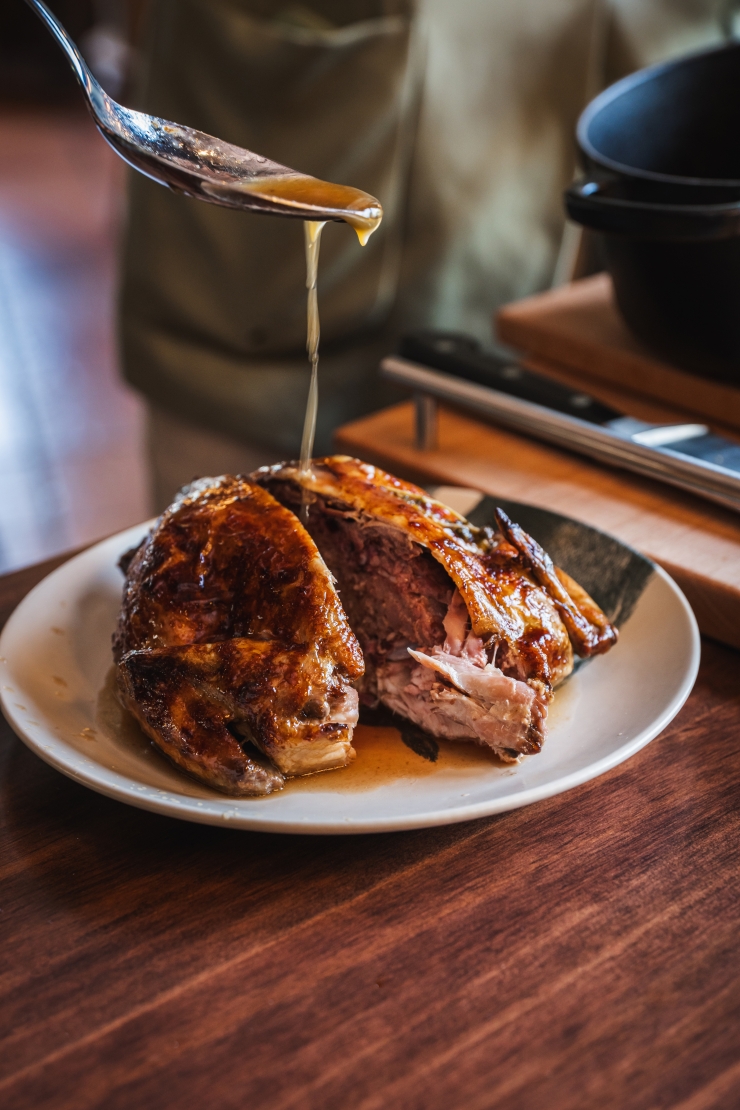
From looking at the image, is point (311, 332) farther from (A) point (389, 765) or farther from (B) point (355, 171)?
(B) point (355, 171)

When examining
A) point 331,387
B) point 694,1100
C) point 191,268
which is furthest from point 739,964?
point 191,268

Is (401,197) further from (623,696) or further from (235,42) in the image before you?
(623,696)

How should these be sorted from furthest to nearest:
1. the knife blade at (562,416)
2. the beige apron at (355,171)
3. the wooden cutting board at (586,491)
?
the beige apron at (355,171) < the knife blade at (562,416) < the wooden cutting board at (586,491)

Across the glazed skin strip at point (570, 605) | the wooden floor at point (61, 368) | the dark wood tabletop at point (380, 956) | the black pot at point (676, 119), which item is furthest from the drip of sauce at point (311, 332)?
the wooden floor at point (61, 368)

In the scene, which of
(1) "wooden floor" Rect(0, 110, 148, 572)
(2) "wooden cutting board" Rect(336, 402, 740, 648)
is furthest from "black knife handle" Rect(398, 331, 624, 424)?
(1) "wooden floor" Rect(0, 110, 148, 572)

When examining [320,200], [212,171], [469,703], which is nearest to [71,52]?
[212,171]

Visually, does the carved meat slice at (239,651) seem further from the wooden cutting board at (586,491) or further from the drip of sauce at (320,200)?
the wooden cutting board at (586,491)
